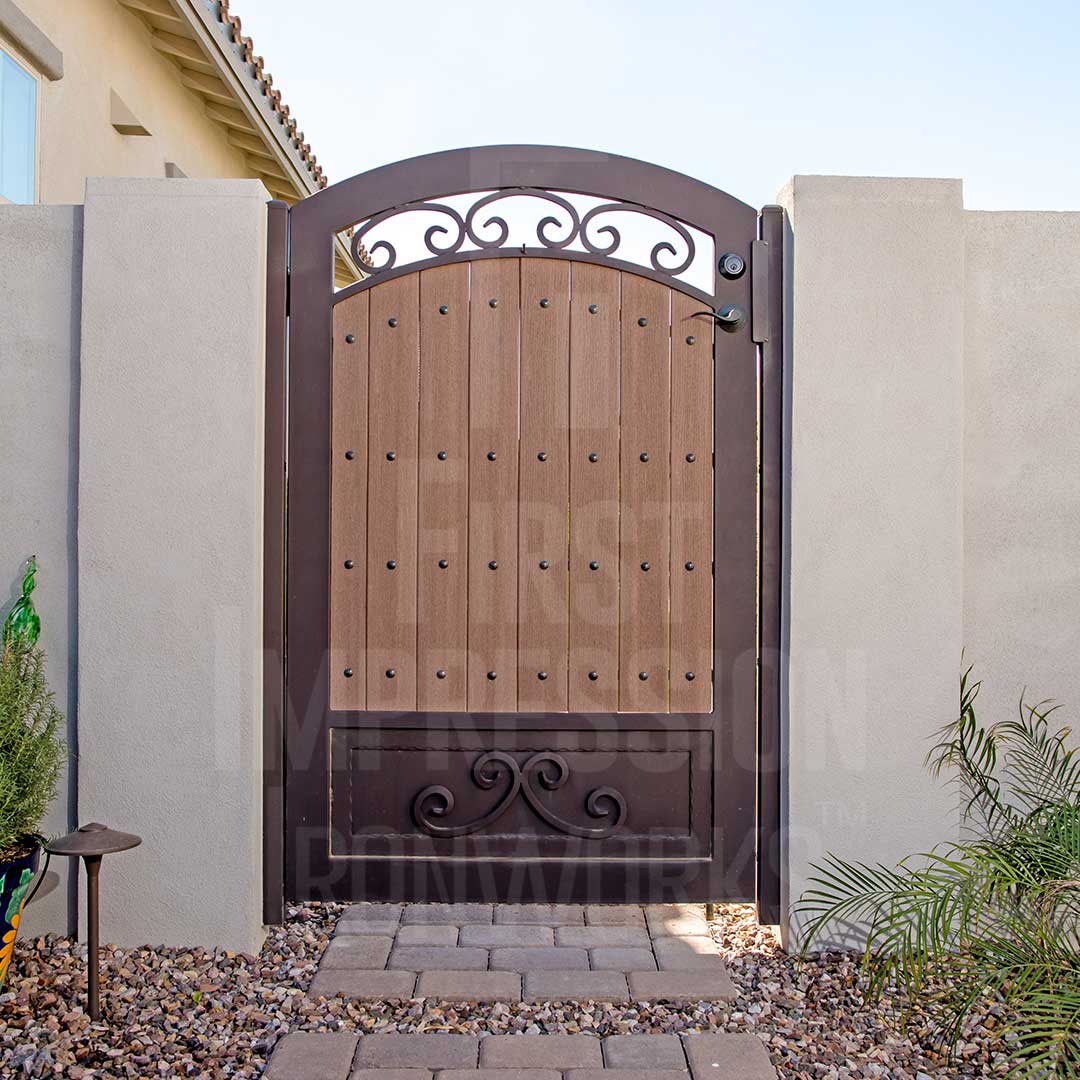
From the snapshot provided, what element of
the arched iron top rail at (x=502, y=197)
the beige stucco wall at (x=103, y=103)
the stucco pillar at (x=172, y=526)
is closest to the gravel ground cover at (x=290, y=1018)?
the stucco pillar at (x=172, y=526)

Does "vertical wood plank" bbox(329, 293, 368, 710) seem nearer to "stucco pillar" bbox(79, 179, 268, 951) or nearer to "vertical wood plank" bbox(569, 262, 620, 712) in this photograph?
"stucco pillar" bbox(79, 179, 268, 951)

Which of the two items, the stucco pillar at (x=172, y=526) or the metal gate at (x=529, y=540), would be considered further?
the metal gate at (x=529, y=540)

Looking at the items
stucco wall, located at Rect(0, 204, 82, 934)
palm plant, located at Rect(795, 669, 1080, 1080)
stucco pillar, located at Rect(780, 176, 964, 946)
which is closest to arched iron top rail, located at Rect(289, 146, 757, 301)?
stucco pillar, located at Rect(780, 176, 964, 946)

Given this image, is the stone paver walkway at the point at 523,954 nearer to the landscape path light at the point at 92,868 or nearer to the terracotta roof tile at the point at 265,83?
the landscape path light at the point at 92,868

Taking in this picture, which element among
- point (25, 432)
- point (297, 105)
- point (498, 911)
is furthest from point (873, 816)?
point (297, 105)

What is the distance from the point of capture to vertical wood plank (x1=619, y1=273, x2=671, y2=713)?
2.93m

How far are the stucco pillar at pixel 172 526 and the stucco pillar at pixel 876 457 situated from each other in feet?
5.28

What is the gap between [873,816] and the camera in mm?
2842

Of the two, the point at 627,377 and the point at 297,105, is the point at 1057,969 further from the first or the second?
the point at 297,105

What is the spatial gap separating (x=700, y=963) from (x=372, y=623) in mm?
1362

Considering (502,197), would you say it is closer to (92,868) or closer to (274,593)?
(274,593)

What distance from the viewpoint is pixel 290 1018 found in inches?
97.4

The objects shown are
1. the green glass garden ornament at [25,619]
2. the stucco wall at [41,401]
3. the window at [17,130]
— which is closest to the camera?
the green glass garden ornament at [25,619]

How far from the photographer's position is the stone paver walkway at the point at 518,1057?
220 cm
